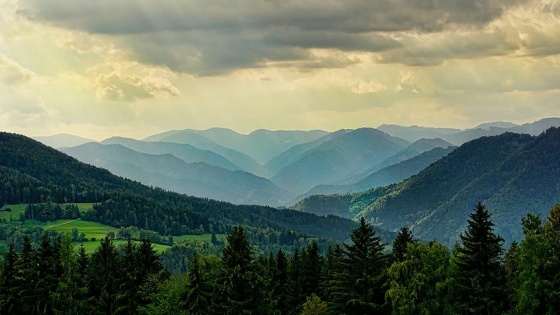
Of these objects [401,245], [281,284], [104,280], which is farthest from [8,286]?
[401,245]

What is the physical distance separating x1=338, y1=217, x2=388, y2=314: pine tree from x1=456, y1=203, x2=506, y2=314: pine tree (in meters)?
9.41

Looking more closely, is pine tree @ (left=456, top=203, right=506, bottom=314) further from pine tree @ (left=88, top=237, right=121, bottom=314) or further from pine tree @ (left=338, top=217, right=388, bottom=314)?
pine tree @ (left=88, top=237, right=121, bottom=314)

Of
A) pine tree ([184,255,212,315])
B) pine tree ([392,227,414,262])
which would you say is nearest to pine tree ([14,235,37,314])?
pine tree ([184,255,212,315])

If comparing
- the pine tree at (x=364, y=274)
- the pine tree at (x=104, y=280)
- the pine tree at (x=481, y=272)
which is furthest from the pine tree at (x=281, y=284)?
the pine tree at (x=481, y=272)

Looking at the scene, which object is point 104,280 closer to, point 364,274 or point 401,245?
point 364,274

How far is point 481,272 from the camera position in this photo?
65625 mm

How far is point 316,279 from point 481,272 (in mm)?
31919

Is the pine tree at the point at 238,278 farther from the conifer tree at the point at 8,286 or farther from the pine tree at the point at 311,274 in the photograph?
the conifer tree at the point at 8,286

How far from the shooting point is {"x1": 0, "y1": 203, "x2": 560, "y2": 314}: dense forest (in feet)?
212

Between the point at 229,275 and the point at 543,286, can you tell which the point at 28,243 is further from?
the point at 543,286

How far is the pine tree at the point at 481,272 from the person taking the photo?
213ft

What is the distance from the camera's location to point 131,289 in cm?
8175

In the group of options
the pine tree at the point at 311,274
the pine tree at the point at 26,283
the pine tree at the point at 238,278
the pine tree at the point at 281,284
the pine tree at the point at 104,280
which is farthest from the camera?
the pine tree at the point at 311,274

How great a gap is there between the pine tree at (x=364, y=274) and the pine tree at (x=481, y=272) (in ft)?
30.9
